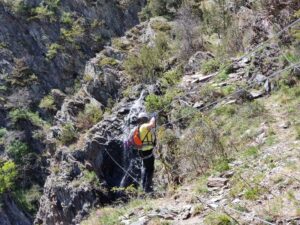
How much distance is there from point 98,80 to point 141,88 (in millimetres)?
5145

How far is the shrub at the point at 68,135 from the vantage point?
19.2 metres

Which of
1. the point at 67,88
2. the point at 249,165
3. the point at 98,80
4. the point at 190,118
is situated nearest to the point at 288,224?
the point at 249,165

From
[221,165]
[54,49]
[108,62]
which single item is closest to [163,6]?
[108,62]

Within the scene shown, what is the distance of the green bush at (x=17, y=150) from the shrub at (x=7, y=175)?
73 cm

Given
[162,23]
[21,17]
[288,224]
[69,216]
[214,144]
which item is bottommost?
[69,216]

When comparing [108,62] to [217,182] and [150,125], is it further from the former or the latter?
[217,182]

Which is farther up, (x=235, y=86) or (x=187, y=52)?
(x=187, y=52)

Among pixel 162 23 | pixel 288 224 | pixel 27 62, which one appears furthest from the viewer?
pixel 27 62

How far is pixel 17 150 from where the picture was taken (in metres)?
31.1

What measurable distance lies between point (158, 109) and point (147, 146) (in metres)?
6.43

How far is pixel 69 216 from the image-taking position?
56.9 ft

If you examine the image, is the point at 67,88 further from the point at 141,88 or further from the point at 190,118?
the point at 190,118

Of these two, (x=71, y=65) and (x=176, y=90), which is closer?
(x=176, y=90)

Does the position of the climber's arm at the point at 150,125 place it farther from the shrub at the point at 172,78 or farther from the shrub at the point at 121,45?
the shrub at the point at 121,45
